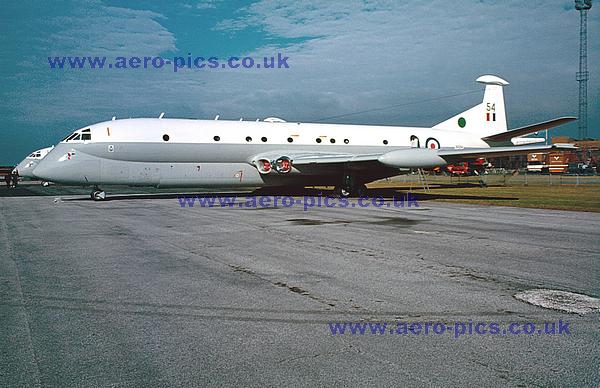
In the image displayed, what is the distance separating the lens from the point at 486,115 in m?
32.7

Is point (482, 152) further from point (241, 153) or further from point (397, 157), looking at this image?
point (241, 153)

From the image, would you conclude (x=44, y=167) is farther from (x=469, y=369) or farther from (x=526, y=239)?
(x=469, y=369)

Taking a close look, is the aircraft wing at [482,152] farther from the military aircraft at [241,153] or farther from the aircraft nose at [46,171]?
the aircraft nose at [46,171]

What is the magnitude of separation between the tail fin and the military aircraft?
97.6 inches

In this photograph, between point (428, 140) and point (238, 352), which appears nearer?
point (238, 352)

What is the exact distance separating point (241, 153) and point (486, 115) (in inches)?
710

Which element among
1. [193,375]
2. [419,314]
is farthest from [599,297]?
[193,375]

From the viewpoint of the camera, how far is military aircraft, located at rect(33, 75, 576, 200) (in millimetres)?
21344

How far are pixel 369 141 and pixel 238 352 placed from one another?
24912 mm

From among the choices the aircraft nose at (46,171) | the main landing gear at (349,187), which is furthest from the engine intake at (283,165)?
the aircraft nose at (46,171)

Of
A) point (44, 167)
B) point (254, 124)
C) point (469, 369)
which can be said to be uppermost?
point (254, 124)

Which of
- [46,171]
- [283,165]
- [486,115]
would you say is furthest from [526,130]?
[46,171]

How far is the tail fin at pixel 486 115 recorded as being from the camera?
3259 cm

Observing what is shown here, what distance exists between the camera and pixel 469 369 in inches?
155
